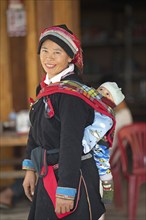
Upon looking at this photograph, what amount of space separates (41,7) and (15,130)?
1.16m

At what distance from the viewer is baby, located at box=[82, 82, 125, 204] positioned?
67.5 inches

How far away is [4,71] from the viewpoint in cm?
371

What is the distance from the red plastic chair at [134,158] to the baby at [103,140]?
47.5 inches

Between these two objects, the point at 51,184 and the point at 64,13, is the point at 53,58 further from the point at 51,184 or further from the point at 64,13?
the point at 64,13

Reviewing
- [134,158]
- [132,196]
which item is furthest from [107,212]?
[134,158]

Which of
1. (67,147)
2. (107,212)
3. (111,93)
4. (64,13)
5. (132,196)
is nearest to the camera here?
(67,147)

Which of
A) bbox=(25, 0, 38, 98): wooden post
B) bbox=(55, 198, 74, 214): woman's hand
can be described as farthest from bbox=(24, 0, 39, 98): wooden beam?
bbox=(55, 198, 74, 214): woman's hand

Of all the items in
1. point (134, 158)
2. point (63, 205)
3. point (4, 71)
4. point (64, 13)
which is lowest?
point (134, 158)

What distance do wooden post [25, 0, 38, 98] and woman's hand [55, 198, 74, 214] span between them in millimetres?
2136

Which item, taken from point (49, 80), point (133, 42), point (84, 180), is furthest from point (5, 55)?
point (133, 42)

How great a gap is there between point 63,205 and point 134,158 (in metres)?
1.55

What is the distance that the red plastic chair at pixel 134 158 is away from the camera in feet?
9.63

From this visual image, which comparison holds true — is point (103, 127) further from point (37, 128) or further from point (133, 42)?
point (133, 42)

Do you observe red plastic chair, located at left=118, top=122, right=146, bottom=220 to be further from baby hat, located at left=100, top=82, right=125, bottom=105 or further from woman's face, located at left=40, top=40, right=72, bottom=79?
woman's face, located at left=40, top=40, right=72, bottom=79
